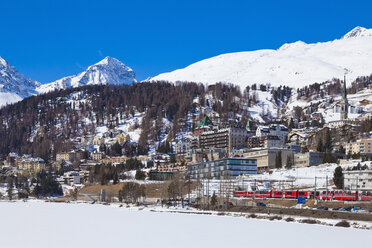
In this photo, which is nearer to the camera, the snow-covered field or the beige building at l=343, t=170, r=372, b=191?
the snow-covered field

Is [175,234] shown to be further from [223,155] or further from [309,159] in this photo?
[223,155]

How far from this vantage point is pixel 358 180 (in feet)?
253

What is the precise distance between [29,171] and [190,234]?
473ft

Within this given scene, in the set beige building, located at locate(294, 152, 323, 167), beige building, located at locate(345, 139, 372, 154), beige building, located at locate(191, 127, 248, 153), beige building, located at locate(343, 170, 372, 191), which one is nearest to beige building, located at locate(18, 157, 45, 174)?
beige building, located at locate(191, 127, 248, 153)

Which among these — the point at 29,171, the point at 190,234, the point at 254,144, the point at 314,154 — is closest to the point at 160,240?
the point at 190,234

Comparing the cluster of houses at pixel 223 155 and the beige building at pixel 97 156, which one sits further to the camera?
the beige building at pixel 97 156

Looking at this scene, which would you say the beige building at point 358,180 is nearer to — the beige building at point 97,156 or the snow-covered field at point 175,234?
the snow-covered field at point 175,234

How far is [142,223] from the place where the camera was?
154 feet

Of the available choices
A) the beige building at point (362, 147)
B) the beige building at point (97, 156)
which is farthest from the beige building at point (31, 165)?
the beige building at point (362, 147)

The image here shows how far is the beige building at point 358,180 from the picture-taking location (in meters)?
76.5

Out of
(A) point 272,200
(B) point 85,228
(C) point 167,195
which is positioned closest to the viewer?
(B) point 85,228

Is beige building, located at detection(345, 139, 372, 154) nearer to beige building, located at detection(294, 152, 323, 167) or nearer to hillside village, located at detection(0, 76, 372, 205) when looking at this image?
hillside village, located at detection(0, 76, 372, 205)

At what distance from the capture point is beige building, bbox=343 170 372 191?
76500 mm

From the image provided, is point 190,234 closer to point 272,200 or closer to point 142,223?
point 142,223
